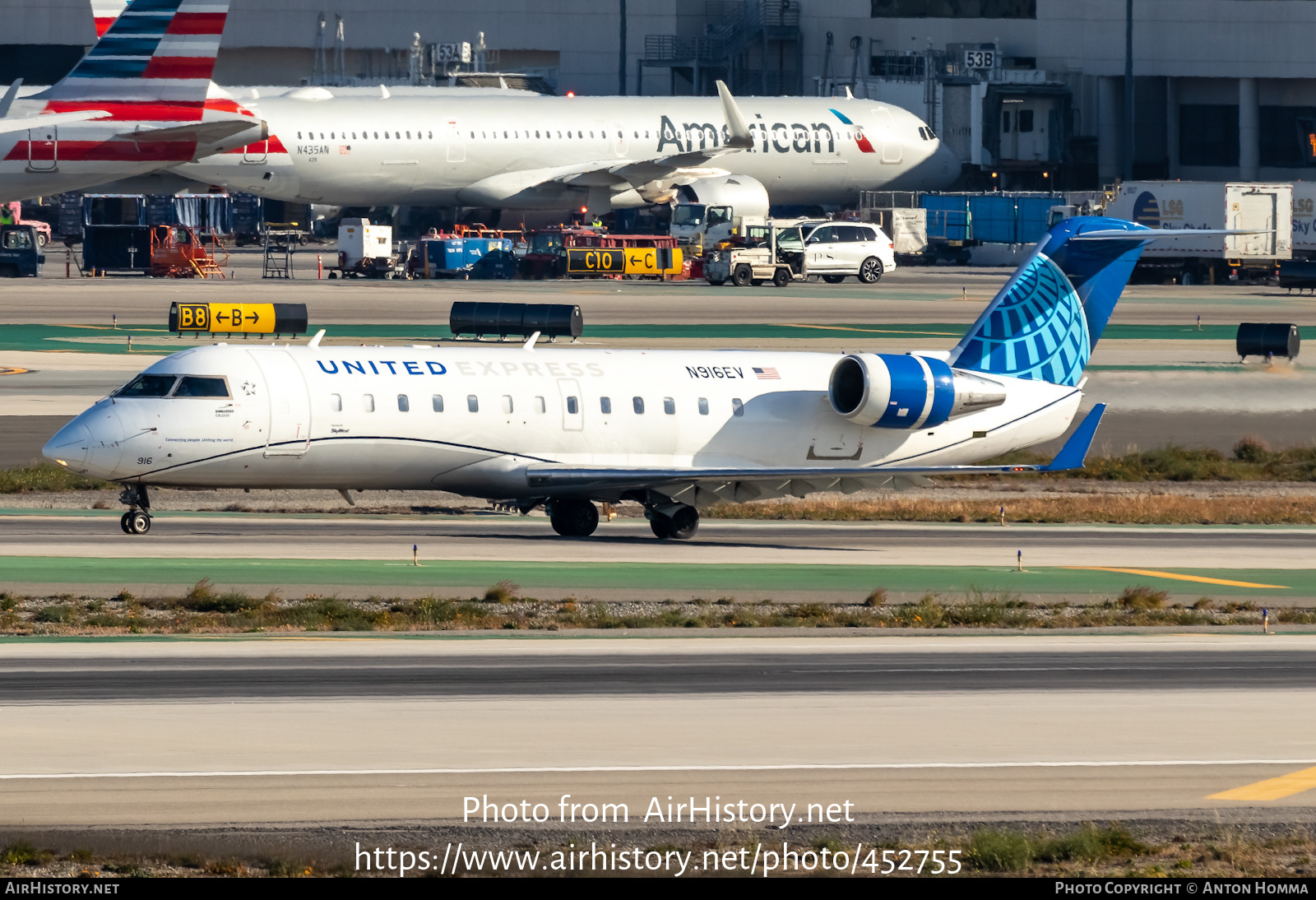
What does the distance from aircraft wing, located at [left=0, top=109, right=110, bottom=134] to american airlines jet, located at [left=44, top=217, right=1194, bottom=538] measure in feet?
104

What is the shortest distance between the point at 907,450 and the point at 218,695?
18.0 m

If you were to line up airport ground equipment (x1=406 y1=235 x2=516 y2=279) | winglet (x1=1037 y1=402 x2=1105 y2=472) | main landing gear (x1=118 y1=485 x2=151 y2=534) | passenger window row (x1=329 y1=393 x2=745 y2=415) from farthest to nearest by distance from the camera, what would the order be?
airport ground equipment (x1=406 y1=235 x2=516 y2=279)
winglet (x1=1037 y1=402 x2=1105 y2=472)
passenger window row (x1=329 y1=393 x2=745 y2=415)
main landing gear (x1=118 y1=485 x2=151 y2=534)

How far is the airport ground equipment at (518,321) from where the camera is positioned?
6238 centimetres

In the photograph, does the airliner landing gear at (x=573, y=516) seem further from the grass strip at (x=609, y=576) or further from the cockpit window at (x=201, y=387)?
the cockpit window at (x=201, y=387)

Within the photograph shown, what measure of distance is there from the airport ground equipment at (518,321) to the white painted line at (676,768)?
1788 inches

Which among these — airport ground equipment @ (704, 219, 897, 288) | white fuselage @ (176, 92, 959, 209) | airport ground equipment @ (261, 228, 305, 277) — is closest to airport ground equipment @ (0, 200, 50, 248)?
airport ground equipment @ (261, 228, 305, 277)

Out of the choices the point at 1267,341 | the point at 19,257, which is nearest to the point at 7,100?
the point at 19,257

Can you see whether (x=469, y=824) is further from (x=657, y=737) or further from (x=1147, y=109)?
(x=1147, y=109)

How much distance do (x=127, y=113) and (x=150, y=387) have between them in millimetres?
35058

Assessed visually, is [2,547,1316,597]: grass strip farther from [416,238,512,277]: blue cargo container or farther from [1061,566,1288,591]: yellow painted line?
[416,238,512,277]: blue cargo container

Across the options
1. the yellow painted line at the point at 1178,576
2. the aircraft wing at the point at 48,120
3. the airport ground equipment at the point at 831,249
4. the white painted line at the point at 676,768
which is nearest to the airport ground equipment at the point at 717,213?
the airport ground equipment at the point at 831,249

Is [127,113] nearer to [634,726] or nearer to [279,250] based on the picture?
[279,250]

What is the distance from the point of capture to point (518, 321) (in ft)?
206

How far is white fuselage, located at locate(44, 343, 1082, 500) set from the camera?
30688 mm
